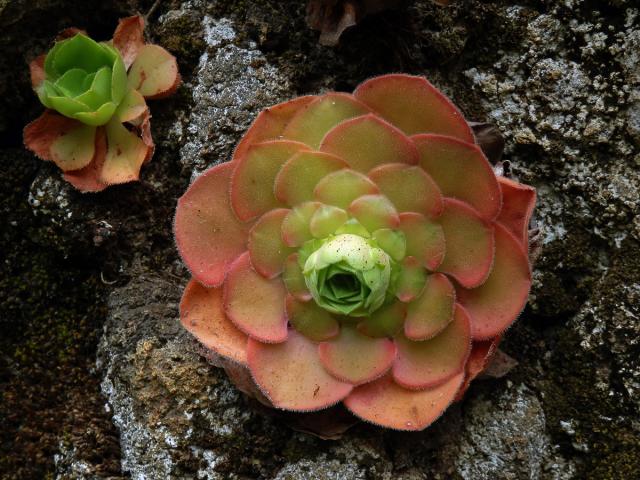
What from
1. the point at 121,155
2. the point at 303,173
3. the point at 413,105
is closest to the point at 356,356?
the point at 303,173

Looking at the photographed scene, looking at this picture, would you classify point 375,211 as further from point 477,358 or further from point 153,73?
point 153,73

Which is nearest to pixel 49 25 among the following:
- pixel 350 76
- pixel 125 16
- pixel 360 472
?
pixel 125 16

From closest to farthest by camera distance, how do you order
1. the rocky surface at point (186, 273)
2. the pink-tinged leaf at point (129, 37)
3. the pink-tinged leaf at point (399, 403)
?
Answer: the pink-tinged leaf at point (399, 403) → the rocky surface at point (186, 273) → the pink-tinged leaf at point (129, 37)

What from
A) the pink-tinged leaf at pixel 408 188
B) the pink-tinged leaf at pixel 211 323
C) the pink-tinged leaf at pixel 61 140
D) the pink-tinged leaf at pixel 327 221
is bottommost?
the pink-tinged leaf at pixel 211 323

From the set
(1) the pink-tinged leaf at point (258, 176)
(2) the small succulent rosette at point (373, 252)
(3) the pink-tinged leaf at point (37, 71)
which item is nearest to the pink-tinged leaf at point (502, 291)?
(2) the small succulent rosette at point (373, 252)

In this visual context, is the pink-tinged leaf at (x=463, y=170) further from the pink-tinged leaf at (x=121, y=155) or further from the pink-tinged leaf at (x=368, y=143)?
the pink-tinged leaf at (x=121, y=155)

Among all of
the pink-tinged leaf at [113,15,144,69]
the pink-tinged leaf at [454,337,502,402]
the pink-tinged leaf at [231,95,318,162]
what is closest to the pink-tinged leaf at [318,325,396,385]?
the pink-tinged leaf at [454,337,502,402]

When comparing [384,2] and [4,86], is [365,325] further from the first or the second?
[4,86]
